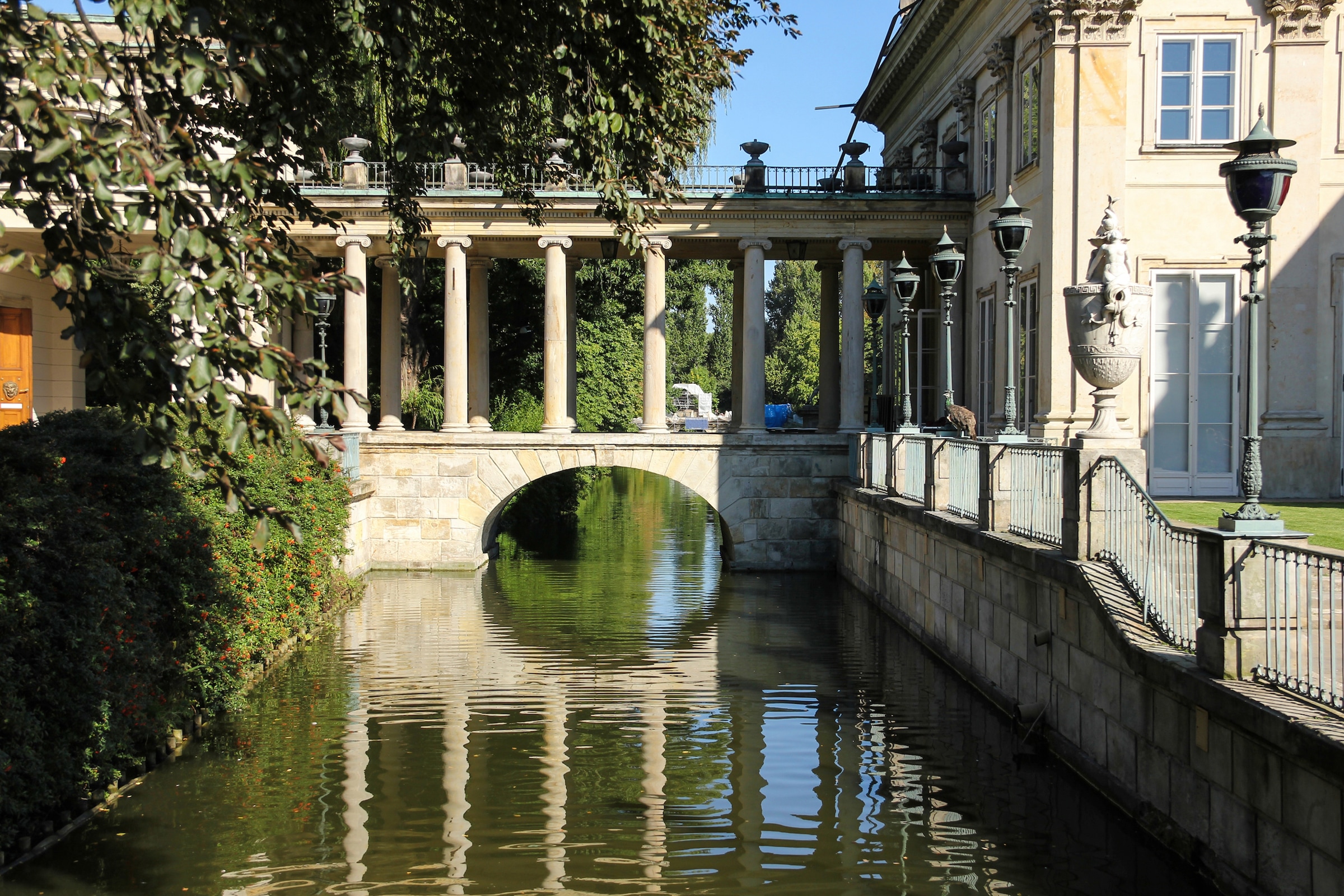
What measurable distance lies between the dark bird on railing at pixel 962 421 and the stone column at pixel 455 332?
10895mm

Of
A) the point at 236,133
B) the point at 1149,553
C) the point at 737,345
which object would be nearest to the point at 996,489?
the point at 1149,553

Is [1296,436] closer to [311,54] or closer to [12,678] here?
[311,54]

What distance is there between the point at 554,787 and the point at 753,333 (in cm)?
1638

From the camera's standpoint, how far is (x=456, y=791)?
995cm

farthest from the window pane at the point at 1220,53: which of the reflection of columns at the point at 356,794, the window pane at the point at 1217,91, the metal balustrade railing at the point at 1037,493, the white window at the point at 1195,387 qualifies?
the reflection of columns at the point at 356,794

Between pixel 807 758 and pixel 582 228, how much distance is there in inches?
635

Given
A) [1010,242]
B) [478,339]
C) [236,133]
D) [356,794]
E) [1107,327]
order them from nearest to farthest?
[236,133] → [356,794] → [1107,327] → [1010,242] → [478,339]

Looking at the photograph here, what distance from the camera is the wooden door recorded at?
24.6 metres

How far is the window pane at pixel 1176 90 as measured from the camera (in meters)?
18.3

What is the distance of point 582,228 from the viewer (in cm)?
2509

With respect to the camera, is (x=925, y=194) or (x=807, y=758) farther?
(x=925, y=194)

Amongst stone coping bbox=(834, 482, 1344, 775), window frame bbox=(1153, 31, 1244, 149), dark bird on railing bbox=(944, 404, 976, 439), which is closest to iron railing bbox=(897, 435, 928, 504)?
dark bird on railing bbox=(944, 404, 976, 439)

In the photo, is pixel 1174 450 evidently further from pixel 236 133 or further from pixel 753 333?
pixel 236 133

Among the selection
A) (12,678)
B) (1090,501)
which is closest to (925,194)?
(1090,501)
